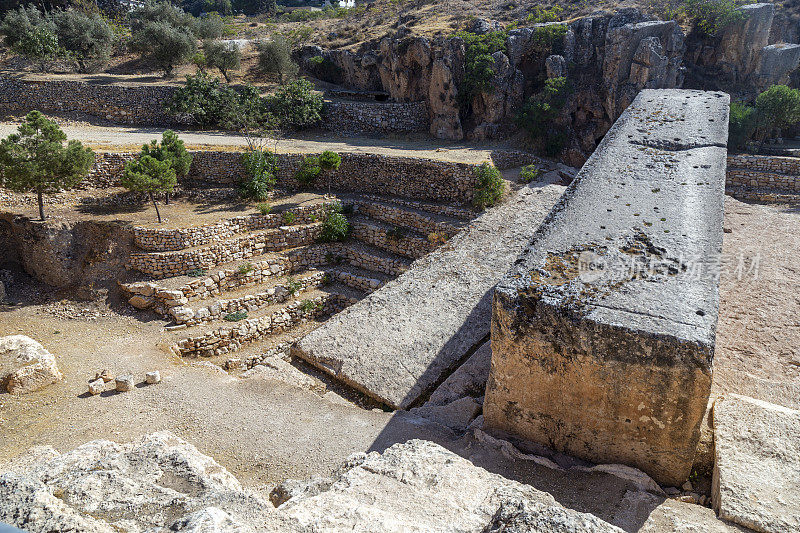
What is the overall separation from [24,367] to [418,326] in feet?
25.5

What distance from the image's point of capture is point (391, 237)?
16812 millimetres

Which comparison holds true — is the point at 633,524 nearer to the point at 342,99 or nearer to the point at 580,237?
the point at 580,237

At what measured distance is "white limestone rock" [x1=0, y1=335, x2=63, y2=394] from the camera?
9.18 metres

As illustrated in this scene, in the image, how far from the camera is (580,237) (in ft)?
17.9

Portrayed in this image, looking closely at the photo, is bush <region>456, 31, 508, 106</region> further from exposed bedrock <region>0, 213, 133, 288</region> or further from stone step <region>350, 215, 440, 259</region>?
exposed bedrock <region>0, 213, 133, 288</region>

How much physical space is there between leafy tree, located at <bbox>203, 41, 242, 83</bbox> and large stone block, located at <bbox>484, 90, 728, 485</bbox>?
26547mm

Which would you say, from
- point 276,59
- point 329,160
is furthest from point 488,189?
point 276,59

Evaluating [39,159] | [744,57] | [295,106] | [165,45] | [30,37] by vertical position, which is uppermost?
[30,37]

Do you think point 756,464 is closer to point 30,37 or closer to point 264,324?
point 264,324

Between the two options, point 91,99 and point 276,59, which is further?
point 276,59

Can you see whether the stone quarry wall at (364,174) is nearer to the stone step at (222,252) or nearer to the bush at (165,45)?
the stone step at (222,252)

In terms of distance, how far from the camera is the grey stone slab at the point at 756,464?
351cm

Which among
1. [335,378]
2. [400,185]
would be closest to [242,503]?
[335,378]


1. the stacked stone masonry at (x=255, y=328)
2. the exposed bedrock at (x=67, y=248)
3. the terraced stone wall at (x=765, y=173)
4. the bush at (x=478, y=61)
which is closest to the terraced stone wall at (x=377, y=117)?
the bush at (x=478, y=61)
